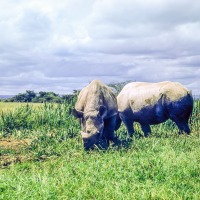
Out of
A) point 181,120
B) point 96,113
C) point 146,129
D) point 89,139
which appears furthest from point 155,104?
point 89,139

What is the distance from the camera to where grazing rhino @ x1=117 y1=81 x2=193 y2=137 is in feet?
40.7

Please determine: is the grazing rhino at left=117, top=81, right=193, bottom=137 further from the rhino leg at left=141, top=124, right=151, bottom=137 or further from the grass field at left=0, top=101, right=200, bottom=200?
the grass field at left=0, top=101, right=200, bottom=200

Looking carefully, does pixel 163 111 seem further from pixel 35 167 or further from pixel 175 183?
pixel 175 183

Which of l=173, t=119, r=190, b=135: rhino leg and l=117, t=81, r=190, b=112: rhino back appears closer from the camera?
Answer: l=117, t=81, r=190, b=112: rhino back

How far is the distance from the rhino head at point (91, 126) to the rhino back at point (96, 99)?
0.16m

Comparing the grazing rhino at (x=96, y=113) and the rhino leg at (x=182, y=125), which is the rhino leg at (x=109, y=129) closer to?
the grazing rhino at (x=96, y=113)

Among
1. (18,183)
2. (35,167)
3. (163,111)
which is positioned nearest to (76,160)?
(35,167)

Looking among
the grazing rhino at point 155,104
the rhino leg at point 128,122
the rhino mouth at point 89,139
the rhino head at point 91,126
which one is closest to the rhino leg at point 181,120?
the grazing rhino at point 155,104

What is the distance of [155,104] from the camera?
12664 millimetres

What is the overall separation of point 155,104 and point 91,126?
3.08 meters

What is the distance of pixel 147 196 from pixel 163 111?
7.05 m

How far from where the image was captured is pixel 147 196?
227 inches

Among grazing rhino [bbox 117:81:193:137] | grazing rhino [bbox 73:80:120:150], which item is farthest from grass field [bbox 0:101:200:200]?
grazing rhino [bbox 117:81:193:137]

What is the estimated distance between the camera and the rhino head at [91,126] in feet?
33.5
